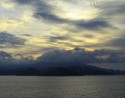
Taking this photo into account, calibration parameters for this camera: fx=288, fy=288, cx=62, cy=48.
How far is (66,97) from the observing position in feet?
488

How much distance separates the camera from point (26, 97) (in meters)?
150

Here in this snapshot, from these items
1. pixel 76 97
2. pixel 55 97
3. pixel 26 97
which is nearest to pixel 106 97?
pixel 76 97

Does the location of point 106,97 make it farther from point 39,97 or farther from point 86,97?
point 39,97

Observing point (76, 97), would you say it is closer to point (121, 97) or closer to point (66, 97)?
point (66, 97)

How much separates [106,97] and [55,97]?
2651cm

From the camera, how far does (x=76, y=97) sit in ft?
→ 485

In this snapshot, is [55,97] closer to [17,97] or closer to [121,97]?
[17,97]

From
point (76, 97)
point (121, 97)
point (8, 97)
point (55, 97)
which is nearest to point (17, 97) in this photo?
point (8, 97)

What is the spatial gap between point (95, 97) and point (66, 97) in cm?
1492

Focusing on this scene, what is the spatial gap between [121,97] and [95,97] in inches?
559

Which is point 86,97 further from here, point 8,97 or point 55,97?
point 8,97

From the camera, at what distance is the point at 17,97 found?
152m

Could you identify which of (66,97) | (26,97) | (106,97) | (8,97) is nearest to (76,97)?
(66,97)

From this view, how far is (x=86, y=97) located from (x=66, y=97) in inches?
409
